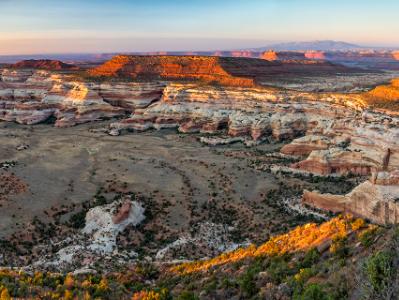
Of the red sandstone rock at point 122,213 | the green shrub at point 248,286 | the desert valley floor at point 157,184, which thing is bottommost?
the desert valley floor at point 157,184

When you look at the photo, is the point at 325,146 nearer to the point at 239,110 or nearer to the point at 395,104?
the point at 395,104

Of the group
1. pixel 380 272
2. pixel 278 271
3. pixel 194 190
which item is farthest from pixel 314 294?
pixel 194 190

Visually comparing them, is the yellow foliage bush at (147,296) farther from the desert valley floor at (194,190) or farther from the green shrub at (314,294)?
the green shrub at (314,294)

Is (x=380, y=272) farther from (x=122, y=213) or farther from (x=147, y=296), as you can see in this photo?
(x=122, y=213)

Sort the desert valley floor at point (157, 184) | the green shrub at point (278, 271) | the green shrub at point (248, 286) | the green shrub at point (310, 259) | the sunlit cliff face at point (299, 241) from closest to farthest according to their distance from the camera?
the green shrub at point (248, 286) < the green shrub at point (278, 271) < the green shrub at point (310, 259) < the sunlit cliff face at point (299, 241) < the desert valley floor at point (157, 184)

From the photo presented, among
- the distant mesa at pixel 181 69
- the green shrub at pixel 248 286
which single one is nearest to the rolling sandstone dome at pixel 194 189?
the green shrub at pixel 248 286

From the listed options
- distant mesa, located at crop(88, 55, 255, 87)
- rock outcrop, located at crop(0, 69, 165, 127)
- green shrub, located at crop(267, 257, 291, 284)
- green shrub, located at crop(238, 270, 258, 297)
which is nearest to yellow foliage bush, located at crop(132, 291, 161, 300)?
green shrub, located at crop(238, 270, 258, 297)

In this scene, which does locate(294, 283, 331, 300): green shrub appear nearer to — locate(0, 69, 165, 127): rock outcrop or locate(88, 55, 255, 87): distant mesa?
locate(0, 69, 165, 127): rock outcrop

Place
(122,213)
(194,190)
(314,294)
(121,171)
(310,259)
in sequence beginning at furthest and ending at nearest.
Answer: (121,171), (194,190), (122,213), (310,259), (314,294)
